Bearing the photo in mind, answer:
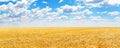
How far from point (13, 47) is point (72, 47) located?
6.84 m

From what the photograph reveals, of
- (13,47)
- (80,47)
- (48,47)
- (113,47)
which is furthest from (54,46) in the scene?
(113,47)

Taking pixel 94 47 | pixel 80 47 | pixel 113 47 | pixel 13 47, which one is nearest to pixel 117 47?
pixel 113 47

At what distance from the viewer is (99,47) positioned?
25250 millimetres

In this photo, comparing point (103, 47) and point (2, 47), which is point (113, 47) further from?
point (2, 47)

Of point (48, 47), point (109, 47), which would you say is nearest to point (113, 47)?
point (109, 47)

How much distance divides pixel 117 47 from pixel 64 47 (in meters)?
5.87

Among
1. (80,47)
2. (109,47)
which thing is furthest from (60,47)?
(109,47)

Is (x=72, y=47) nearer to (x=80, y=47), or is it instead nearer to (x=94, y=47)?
(x=80, y=47)

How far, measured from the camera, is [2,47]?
84.8 ft

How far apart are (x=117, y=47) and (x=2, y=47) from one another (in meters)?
13.1

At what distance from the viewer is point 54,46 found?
85.0 ft

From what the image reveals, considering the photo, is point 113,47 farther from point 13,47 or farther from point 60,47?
point 13,47

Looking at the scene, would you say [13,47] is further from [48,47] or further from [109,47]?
[109,47]

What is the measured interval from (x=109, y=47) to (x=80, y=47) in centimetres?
321
